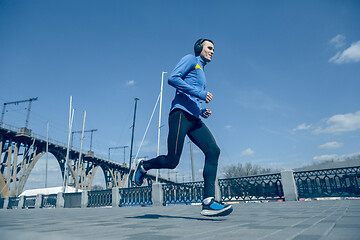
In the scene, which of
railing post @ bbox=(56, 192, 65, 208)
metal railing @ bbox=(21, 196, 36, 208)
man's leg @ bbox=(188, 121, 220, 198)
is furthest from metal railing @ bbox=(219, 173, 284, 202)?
metal railing @ bbox=(21, 196, 36, 208)

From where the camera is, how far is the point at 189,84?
3029mm

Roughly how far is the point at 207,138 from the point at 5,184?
2572 cm

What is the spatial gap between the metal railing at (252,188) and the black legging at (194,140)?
688 centimetres

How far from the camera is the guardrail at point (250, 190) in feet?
26.6

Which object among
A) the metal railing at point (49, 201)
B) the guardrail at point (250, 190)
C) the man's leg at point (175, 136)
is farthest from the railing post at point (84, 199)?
the man's leg at point (175, 136)

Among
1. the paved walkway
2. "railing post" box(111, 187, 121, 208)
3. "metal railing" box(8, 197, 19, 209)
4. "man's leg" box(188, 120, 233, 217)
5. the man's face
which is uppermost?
the man's face

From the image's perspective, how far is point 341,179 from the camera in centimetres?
813

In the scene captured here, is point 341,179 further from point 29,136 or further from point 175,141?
point 29,136

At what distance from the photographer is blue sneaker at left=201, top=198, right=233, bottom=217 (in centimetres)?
264

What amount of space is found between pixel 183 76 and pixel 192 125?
2.33 feet

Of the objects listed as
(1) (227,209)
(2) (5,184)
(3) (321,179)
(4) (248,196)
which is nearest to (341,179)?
(3) (321,179)

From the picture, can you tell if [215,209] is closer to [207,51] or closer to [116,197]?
[207,51]

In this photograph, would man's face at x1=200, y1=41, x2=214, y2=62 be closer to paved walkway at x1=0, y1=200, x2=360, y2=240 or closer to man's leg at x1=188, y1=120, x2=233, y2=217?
man's leg at x1=188, y1=120, x2=233, y2=217

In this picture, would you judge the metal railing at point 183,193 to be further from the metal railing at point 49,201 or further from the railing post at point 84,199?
the metal railing at point 49,201
